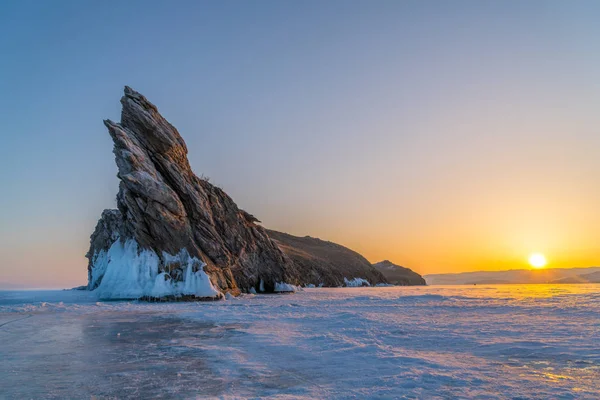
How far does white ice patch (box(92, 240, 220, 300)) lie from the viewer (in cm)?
3784

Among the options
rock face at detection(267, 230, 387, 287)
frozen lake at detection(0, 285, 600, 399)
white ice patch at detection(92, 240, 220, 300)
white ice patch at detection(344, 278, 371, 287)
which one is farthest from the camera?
white ice patch at detection(344, 278, 371, 287)

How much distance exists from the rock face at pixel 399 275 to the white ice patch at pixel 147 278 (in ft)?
412

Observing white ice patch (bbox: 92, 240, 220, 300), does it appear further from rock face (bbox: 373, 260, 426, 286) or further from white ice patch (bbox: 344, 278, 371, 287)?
rock face (bbox: 373, 260, 426, 286)

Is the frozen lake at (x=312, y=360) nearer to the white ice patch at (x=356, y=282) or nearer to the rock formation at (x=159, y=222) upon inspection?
the rock formation at (x=159, y=222)

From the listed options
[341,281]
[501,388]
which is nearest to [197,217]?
[501,388]

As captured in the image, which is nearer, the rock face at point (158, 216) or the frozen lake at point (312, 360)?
the frozen lake at point (312, 360)

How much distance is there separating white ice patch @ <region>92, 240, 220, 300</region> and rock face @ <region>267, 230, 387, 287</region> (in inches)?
2406

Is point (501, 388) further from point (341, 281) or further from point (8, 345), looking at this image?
point (341, 281)

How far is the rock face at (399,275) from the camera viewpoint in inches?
6206

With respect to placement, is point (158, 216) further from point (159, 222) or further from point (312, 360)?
point (312, 360)

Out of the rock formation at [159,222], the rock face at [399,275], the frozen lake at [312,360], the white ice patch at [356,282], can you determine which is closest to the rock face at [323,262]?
the white ice patch at [356,282]

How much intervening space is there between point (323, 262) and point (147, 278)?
7923 centimetres

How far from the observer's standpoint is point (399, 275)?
16850 centimetres

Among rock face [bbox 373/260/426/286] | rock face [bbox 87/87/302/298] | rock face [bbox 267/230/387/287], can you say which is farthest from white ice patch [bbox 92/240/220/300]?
rock face [bbox 373/260/426/286]
